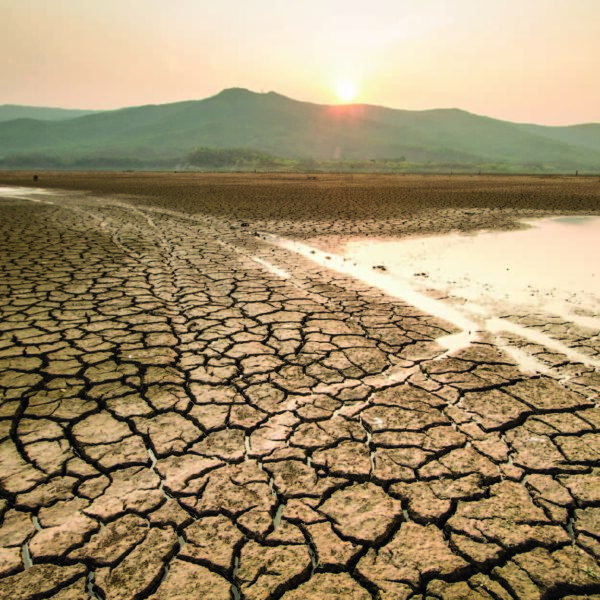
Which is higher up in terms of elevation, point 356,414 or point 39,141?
point 39,141

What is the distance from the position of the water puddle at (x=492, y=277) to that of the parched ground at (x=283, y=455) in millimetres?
232

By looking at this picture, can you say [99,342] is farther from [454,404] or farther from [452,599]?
[452,599]

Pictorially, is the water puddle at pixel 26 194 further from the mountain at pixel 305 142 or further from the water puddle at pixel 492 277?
the mountain at pixel 305 142

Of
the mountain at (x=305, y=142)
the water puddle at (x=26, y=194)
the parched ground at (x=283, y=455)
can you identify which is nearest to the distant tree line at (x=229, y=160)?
the mountain at (x=305, y=142)

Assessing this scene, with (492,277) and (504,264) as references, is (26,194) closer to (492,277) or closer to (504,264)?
(504,264)

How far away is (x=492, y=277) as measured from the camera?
20.0 ft

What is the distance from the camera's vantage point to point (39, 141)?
191875 mm

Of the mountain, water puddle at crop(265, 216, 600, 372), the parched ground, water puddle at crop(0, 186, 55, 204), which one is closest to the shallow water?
water puddle at crop(265, 216, 600, 372)

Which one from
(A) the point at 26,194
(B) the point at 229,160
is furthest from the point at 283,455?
(B) the point at 229,160

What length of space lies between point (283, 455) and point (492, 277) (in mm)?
4847

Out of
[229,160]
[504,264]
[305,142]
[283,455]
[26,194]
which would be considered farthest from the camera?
[305,142]

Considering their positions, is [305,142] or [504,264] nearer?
[504,264]

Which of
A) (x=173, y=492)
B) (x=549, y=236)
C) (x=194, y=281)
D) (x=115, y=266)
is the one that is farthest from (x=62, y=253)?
(x=549, y=236)

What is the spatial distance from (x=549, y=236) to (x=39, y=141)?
229986mm
